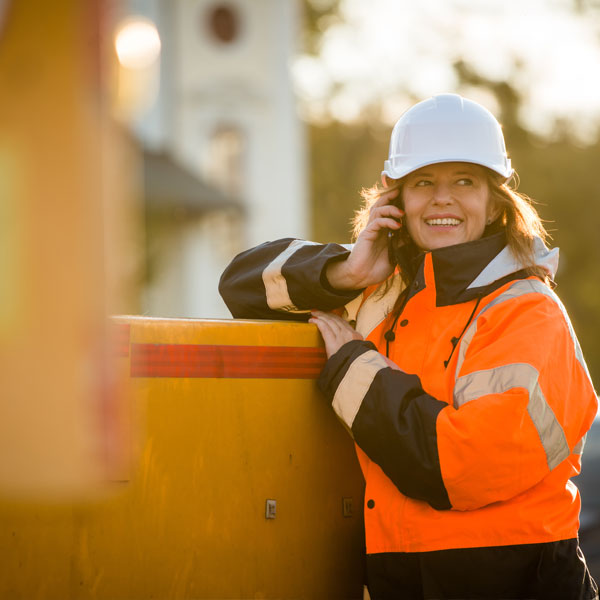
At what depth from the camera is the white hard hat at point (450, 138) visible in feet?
9.84

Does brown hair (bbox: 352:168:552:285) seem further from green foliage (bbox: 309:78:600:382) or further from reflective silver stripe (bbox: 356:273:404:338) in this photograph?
green foliage (bbox: 309:78:600:382)

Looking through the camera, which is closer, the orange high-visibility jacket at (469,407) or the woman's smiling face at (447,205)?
the orange high-visibility jacket at (469,407)

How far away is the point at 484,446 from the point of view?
98.9 inches

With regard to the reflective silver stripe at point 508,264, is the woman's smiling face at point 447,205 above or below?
above

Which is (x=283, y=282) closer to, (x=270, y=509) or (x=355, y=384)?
(x=355, y=384)

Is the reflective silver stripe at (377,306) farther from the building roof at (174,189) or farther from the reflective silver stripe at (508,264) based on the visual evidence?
the building roof at (174,189)

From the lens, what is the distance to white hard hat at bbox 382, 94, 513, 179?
9.84 feet

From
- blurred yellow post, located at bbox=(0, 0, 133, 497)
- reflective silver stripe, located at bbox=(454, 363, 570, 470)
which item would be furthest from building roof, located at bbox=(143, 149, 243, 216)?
blurred yellow post, located at bbox=(0, 0, 133, 497)

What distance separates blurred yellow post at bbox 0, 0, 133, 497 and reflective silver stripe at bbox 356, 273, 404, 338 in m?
2.22

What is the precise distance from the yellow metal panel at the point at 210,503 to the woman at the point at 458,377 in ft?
0.61

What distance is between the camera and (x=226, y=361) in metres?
2.85

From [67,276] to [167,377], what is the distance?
6.31ft

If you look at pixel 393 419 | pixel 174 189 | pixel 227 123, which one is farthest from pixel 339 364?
pixel 227 123

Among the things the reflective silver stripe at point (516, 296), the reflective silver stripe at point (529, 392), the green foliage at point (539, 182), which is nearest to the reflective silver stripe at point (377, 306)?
the reflective silver stripe at point (516, 296)
